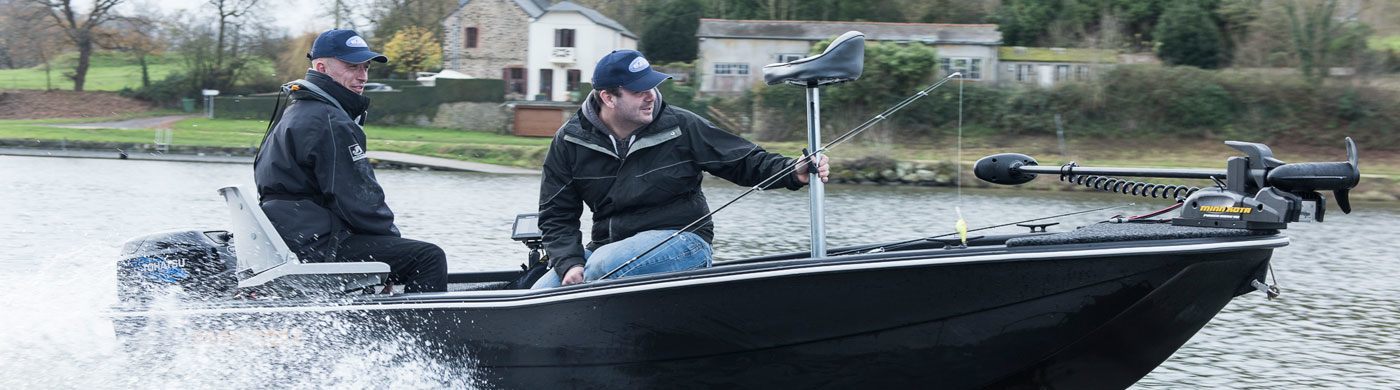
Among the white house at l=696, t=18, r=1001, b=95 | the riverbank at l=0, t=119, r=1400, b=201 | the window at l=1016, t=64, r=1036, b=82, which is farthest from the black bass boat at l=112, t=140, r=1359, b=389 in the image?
the white house at l=696, t=18, r=1001, b=95

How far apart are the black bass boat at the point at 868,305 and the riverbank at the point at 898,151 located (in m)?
20.9

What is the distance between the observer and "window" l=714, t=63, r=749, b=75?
41.9 metres

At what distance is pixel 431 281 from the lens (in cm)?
504

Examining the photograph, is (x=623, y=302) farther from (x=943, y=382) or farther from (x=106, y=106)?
(x=106, y=106)

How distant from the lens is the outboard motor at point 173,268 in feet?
16.1

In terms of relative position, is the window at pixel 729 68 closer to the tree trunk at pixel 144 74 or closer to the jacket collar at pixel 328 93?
the tree trunk at pixel 144 74

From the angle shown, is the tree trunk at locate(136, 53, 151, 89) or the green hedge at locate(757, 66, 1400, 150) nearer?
the green hedge at locate(757, 66, 1400, 150)

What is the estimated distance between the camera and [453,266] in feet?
35.0

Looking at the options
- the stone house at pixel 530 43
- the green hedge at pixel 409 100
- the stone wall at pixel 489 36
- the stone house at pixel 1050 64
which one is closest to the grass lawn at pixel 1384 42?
the stone house at pixel 1050 64

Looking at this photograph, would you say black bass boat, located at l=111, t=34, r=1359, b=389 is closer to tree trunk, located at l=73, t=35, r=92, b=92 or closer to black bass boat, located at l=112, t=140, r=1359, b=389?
black bass boat, located at l=112, t=140, r=1359, b=389

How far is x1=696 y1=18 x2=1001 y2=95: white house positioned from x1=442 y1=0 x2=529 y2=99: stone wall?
10.9 metres

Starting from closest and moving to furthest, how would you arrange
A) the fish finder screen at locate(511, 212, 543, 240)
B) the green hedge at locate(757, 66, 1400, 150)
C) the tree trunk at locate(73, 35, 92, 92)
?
the fish finder screen at locate(511, 212, 543, 240) < the green hedge at locate(757, 66, 1400, 150) < the tree trunk at locate(73, 35, 92, 92)

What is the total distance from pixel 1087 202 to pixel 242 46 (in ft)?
116

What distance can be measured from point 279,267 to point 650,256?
1.34m
